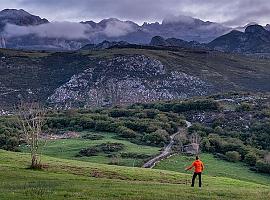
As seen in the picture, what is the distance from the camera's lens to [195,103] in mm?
187875

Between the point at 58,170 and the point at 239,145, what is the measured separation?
258ft

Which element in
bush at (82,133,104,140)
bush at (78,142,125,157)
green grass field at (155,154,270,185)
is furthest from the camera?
bush at (82,133,104,140)

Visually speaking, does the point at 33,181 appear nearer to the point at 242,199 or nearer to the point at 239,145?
the point at 242,199

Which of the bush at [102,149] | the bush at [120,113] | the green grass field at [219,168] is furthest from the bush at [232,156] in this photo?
the bush at [120,113]

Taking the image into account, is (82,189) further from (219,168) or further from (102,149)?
(102,149)

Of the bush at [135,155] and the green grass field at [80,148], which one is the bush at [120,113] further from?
the bush at [135,155]

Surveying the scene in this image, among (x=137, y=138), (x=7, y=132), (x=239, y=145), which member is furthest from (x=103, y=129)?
(x=239, y=145)

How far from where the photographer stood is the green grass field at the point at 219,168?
291 feet

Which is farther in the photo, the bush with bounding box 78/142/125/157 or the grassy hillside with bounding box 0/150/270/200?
the bush with bounding box 78/142/125/157

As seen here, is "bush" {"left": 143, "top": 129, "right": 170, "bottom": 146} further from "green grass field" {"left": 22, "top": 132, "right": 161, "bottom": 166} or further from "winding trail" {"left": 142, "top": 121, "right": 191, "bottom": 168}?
"green grass field" {"left": 22, "top": 132, "right": 161, "bottom": 166}

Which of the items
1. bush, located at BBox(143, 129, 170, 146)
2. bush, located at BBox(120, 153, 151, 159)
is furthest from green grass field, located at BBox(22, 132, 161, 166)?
bush, located at BBox(143, 129, 170, 146)

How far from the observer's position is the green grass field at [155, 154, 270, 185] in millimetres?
88688

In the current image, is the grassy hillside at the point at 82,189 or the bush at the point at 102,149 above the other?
the grassy hillside at the point at 82,189

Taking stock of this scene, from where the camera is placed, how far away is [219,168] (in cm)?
9531
